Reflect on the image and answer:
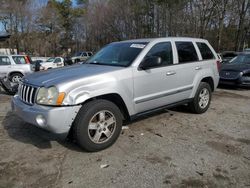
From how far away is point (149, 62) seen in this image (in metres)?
4.27

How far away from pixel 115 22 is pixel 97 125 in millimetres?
31345

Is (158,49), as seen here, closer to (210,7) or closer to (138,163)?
(138,163)

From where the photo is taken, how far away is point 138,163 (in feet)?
11.2

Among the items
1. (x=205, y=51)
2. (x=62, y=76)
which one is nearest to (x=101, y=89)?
(x=62, y=76)

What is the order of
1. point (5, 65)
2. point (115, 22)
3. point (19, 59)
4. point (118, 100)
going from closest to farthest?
point (118, 100) → point (5, 65) → point (19, 59) → point (115, 22)

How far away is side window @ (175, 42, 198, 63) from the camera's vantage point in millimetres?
5020

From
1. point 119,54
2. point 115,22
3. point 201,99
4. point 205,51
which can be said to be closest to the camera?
point 119,54

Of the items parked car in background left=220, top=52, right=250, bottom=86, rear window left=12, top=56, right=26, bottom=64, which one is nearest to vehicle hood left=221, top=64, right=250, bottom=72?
parked car in background left=220, top=52, right=250, bottom=86

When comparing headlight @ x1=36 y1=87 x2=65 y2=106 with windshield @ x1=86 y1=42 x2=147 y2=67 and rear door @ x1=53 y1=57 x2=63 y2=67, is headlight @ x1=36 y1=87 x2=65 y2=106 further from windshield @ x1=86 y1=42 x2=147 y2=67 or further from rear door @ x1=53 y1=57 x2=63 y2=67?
rear door @ x1=53 y1=57 x2=63 y2=67

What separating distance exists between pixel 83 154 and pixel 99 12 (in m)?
33.5

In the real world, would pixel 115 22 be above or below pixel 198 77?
above

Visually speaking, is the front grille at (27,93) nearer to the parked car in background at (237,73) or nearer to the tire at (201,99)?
the tire at (201,99)

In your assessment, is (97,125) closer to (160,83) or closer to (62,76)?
(62,76)

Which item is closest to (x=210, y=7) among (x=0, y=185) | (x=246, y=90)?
(x=246, y=90)
